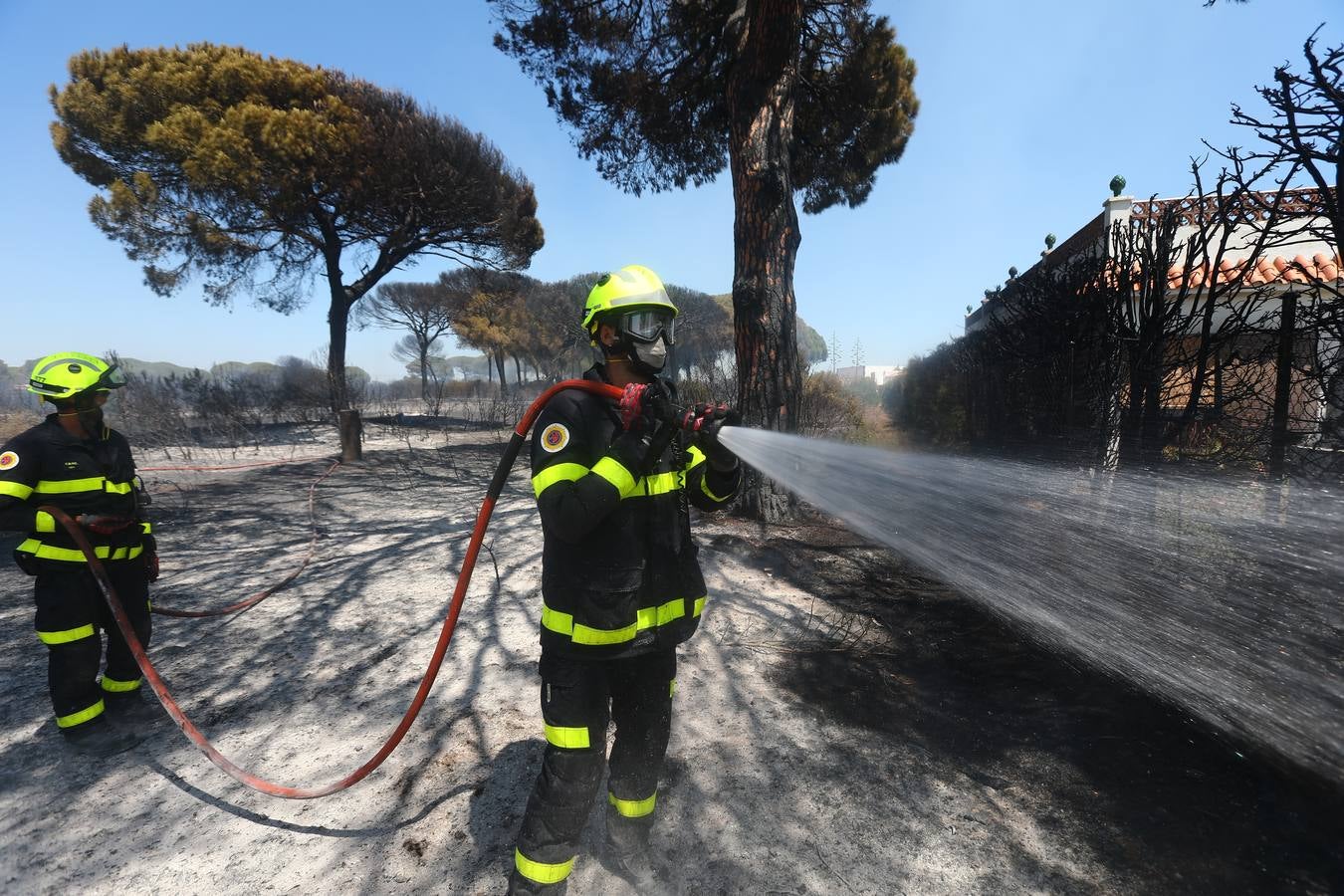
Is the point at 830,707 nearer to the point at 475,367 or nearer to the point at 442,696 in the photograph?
the point at 442,696

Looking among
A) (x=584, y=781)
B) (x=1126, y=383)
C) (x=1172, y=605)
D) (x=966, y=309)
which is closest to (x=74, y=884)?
(x=584, y=781)

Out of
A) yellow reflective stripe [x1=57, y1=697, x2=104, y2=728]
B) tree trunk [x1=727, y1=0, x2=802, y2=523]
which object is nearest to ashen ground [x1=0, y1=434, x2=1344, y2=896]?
yellow reflective stripe [x1=57, y1=697, x2=104, y2=728]

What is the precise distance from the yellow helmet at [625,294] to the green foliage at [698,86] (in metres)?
7.27

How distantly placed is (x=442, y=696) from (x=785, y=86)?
22.9ft

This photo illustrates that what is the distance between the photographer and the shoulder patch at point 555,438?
1.81 meters

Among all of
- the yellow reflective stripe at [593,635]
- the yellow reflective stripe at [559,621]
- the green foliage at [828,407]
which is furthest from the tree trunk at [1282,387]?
the green foliage at [828,407]

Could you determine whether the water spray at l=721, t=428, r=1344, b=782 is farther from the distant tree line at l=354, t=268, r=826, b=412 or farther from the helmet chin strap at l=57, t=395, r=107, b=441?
the distant tree line at l=354, t=268, r=826, b=412

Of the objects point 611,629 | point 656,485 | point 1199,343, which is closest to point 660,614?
point 611,629

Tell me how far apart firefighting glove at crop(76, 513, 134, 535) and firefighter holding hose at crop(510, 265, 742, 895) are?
8.15 ft

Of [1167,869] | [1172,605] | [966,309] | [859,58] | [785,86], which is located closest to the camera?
[1167,869]

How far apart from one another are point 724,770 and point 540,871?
1059 mm

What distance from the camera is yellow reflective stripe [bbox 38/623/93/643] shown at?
2.73 metres

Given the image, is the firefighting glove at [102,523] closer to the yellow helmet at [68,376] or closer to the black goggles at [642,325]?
the yellow helmet at [68,376]

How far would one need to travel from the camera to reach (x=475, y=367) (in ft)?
345
